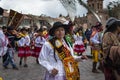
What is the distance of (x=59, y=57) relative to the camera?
6789mm

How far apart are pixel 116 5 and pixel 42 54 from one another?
83.7 m

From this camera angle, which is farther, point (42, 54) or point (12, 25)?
point (12, 25)

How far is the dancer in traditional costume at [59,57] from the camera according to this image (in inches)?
266

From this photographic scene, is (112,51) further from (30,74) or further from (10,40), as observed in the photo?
(10,40)

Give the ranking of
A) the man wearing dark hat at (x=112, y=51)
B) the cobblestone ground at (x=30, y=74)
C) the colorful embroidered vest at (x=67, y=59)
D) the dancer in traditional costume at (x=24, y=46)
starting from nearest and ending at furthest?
the man wearing dark hat at (x=112, y=51) < the colorful embroidered vest at (x=67, y=59) < the cobblestone ground at (x=30, y=74) < the dancer in traditional costume at (x=24, y=46)

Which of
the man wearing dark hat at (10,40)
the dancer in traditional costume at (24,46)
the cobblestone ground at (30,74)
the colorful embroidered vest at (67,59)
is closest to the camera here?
the colorful embroidered vest at (67,59)

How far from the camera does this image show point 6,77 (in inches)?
512

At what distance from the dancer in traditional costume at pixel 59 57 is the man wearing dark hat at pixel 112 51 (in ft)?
2.98

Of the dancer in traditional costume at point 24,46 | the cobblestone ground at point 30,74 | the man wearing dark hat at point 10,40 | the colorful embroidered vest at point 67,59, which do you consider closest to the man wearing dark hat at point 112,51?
the colorful embroidered vest at point 67,59

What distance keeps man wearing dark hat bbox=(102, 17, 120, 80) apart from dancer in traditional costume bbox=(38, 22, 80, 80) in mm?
909

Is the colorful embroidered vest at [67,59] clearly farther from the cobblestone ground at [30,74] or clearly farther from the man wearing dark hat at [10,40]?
the man wearing dark hat at [10,40]

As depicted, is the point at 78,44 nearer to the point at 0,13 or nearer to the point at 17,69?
the point at 17,69

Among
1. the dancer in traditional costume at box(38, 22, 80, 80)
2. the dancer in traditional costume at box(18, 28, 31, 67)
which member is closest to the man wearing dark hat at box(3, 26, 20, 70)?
the dancer in traditional costume at box(18, 28, 31, 67)

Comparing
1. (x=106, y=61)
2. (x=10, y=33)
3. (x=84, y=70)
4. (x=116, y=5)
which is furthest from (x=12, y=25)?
(x=116, y=5)
